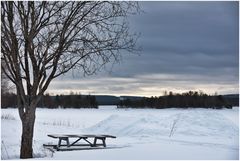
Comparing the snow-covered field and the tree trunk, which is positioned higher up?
the tree trunk

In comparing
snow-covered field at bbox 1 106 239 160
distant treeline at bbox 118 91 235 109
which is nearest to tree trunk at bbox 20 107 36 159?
snow-covered field at bbox 1 106 239 160

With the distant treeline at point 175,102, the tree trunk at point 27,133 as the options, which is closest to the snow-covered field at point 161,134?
the tree trunk at point 27,133

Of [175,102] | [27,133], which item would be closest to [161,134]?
[27,133]

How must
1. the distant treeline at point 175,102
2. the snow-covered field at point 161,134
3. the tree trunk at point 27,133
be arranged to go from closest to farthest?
1. the tree trunk at point 27,133
2. the snow-covered field at point 161,134
3. the distant treeline at point 175,102

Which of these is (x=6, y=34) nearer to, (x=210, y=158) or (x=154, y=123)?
(x=210, y=158)

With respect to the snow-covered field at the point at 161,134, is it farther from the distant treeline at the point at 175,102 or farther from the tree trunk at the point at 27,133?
the distant treeline at the point at 175,102

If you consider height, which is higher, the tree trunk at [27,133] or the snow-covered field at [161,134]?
the tree trunk at [27,133]

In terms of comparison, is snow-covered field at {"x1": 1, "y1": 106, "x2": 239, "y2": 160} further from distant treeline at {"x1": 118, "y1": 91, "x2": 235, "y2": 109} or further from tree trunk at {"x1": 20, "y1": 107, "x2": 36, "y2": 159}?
distant treeline at {"x1": 118, "y1": 91, "x2": 235, "y2": 109}

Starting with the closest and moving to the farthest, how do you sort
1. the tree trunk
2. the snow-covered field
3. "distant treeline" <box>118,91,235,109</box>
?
1. the tree trunk
2. the snow-covered field
3. "distant treeline" <box>118,91,235,109</box>

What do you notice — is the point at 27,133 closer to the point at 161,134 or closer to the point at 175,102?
the point at 161,134

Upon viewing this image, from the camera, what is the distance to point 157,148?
Result: 42.4 feet

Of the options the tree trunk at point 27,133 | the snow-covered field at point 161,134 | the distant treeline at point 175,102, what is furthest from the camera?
the distant treeline at point 175,102

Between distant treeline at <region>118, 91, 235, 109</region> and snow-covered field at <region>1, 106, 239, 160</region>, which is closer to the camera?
snow-covered field at <region>1, 106, 239, 160</region>

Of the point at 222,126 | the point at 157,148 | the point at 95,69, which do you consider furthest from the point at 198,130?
the point at 95,69
